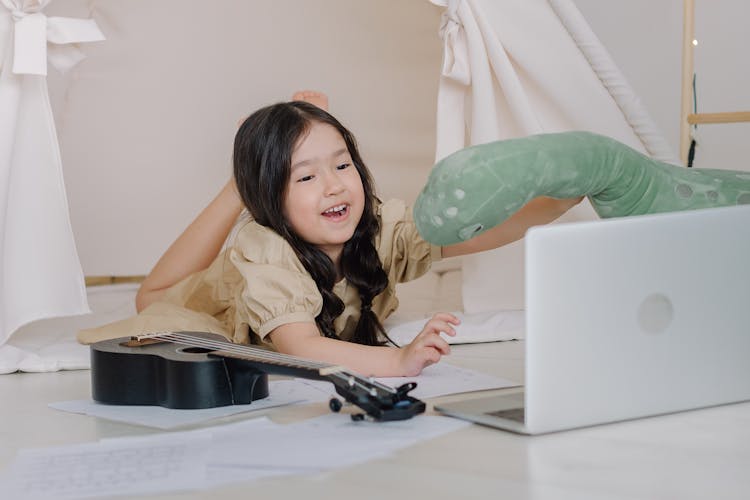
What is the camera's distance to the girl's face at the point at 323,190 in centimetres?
162

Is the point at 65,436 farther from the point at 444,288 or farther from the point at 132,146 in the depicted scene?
the point at 132,146

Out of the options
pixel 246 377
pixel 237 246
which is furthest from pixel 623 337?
pixel 237 246

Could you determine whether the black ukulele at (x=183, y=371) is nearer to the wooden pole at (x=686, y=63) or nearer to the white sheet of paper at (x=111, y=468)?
the white sheet of paper at (x=111, y=468)

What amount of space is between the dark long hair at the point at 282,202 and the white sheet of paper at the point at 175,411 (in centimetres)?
29

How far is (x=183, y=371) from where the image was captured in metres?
1.29

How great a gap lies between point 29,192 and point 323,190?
0.52 m

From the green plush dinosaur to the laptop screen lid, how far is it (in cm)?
22

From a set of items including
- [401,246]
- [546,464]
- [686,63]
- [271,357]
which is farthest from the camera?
[686,63]

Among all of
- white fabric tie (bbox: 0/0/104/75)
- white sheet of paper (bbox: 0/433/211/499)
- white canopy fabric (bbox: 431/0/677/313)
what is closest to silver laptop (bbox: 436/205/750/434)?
white sheet of paper (bbox: 0/433/211/499)

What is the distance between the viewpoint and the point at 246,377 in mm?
1290

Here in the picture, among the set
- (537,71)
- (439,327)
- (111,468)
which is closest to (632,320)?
(439,327)

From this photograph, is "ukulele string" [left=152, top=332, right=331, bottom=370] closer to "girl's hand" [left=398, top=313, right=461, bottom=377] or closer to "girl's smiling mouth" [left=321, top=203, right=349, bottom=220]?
"girl's hand" [left=398, top=313, right=461, bottom=377]

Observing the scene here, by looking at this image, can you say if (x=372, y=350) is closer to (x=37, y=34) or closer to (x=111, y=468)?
(x=111, y=468)

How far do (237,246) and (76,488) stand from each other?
2.52 feet
